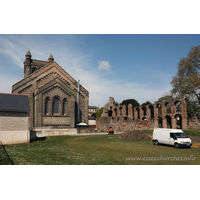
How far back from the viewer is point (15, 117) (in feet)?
65.0

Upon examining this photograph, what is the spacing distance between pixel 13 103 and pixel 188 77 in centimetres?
3666

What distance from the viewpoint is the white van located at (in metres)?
17.2

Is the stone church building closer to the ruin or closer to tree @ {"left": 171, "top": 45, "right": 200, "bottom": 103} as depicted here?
the ruin

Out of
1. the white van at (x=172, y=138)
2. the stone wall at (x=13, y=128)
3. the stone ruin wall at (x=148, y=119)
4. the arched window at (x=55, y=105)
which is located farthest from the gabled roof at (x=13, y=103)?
the stone ruin wall at (x=148, y=119)

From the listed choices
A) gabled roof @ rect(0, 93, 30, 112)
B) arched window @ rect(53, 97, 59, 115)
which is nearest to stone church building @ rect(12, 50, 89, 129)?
arched window @ rect(53, 97, 59, 115)

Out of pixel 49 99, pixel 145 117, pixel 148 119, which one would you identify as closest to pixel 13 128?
pixel 49 99

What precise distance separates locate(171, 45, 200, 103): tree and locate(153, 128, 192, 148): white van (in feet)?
77.5

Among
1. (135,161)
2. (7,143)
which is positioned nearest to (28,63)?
(7,143)

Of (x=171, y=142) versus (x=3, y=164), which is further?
(x=171, y=142)

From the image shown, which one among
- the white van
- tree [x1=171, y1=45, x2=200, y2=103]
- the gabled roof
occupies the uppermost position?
tree [x1=171, y1=45, x2=200, y2=103]

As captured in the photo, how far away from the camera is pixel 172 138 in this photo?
709 inches

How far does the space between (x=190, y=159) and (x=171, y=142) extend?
6.04m

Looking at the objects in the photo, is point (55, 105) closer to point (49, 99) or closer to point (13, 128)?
point (49, 99)

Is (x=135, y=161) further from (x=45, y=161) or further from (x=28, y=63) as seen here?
(x=28, y=63)
